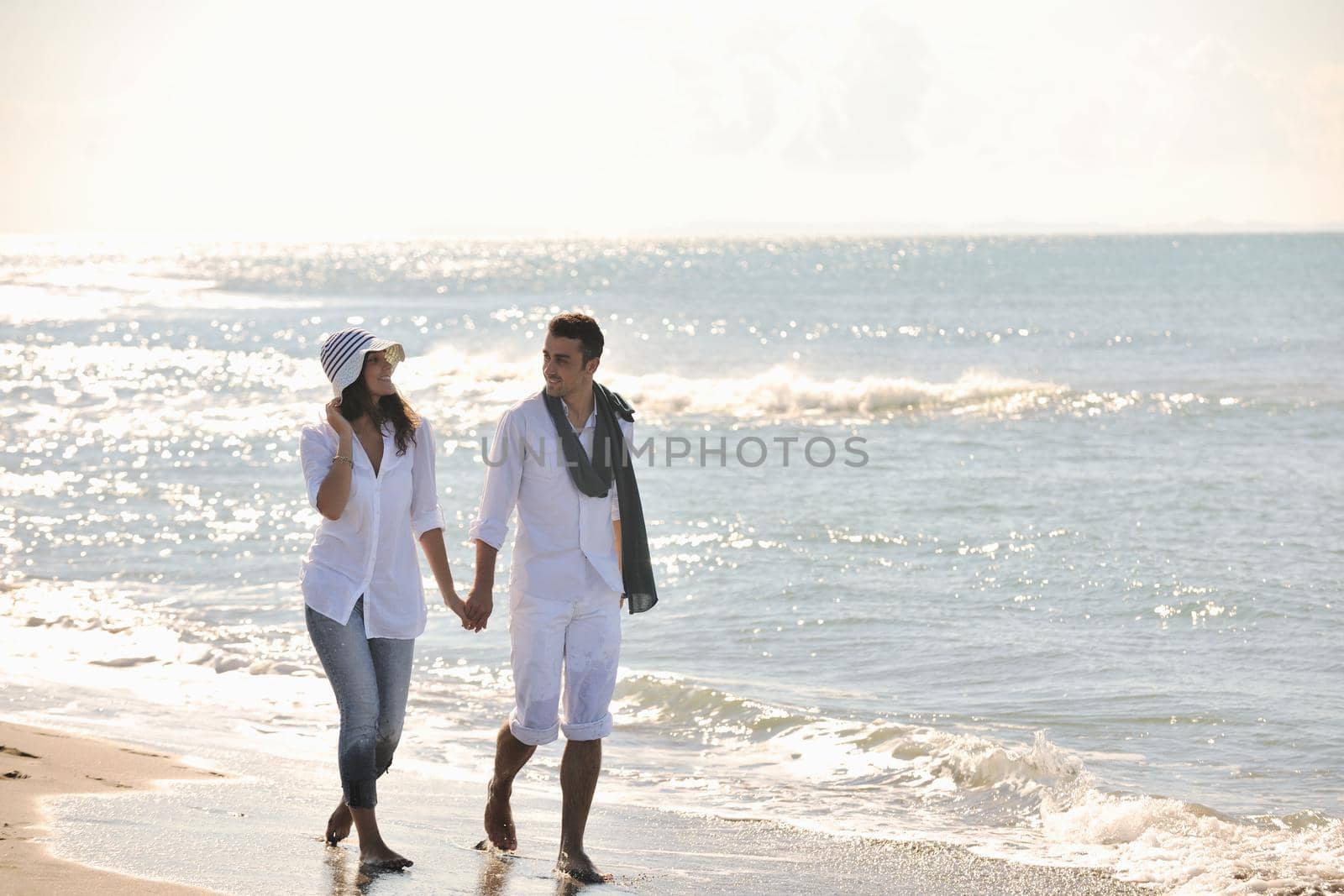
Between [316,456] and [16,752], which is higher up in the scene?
[316,456]

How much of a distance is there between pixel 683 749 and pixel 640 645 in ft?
6.00

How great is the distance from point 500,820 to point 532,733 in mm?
393

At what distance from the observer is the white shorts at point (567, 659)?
4625 mm

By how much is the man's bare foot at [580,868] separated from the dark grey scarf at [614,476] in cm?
83

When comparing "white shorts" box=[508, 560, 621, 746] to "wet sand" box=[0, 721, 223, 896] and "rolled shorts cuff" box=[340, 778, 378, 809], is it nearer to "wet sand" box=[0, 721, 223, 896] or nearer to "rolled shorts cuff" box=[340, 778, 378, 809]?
"rolled shorts cuff" box=[340, 778, 378, 809]

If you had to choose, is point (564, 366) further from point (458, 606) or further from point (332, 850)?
point (332, 850)

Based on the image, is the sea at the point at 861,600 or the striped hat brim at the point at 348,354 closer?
the striped hat brim at the point at 348,354

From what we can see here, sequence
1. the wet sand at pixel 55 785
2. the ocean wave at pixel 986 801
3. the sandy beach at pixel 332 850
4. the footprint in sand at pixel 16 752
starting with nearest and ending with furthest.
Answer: the wet sand at pixel 55 785 → the sandy beach at pixel 332 850 → the ocean wave at pixel 986 801 → the footprint in sand at pixel 16 752

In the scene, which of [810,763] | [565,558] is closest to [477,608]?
[565,558]

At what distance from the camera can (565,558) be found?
4.64 metres

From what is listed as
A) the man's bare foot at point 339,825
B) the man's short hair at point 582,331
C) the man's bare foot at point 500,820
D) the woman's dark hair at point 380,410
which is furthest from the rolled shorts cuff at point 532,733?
the man's short hair at point 582,331

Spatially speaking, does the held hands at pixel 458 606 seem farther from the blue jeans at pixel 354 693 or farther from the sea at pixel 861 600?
the sea at pixel 861 600

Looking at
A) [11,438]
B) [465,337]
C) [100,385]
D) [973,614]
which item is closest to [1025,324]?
[465,337]

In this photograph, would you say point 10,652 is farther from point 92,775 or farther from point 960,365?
point 960,365
